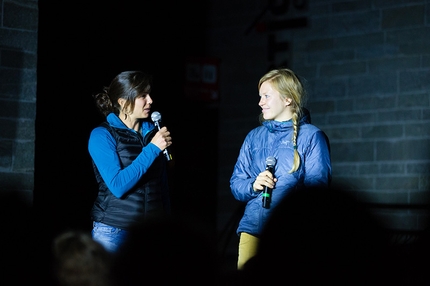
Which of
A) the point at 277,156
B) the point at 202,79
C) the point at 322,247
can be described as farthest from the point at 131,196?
the point at 202,79

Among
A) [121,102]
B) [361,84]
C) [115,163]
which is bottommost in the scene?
[115,163]

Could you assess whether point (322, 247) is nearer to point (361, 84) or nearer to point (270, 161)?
point (270, 161)

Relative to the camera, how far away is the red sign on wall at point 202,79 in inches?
303

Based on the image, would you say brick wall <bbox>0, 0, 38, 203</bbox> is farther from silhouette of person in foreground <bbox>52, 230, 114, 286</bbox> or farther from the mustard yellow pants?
silhouette of person in foreground <bbox>52, 230, 114, 286</bbox>

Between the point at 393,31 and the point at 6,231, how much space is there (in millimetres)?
4033

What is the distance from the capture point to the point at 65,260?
2021mm

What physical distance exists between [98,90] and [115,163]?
3.05 m

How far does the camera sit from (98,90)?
676cm

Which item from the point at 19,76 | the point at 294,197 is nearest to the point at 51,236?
the point at 19,76

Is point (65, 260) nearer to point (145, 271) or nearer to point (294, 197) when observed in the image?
point (145, 271)

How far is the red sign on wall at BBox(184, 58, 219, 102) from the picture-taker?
25.2 feet

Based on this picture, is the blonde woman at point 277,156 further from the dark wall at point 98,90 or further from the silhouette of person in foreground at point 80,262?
the dark wall at point 98,90

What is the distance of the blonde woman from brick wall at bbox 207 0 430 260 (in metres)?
3.12

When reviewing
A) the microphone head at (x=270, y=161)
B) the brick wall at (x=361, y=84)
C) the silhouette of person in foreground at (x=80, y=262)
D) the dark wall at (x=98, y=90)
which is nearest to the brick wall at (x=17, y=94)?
the dark wall at (x=98, y=90)
